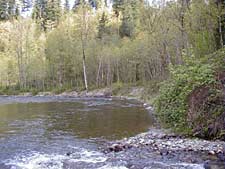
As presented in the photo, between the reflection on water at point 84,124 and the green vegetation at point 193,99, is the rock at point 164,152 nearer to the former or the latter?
the green vegetation at point 193,99

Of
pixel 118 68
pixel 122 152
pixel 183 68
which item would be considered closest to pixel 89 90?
pixel 118 68

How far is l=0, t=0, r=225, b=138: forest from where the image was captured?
1767 cm

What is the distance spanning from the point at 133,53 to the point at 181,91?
37566mm

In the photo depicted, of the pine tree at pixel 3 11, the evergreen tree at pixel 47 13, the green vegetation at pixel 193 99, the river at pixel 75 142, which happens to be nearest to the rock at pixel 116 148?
the river at pixel 75 142

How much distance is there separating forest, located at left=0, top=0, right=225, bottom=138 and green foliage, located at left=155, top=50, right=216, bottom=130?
44 millimetres

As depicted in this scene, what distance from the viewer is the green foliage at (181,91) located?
1725cm

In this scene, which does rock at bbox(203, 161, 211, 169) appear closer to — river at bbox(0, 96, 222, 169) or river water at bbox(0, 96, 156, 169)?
river at bbox(0, 96, 222, 169)

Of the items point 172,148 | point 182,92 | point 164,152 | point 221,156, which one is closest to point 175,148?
point 172,148

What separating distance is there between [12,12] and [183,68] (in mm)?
91292

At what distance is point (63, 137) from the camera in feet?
61.2

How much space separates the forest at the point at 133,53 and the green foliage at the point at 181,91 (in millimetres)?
44

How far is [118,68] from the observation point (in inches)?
2373

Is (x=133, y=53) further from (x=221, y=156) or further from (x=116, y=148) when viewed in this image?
(x=221, y=156)

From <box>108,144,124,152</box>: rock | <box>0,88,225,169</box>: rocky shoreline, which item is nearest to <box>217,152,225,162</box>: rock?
<box>0,88,225,169</box>: rocky shoreline
